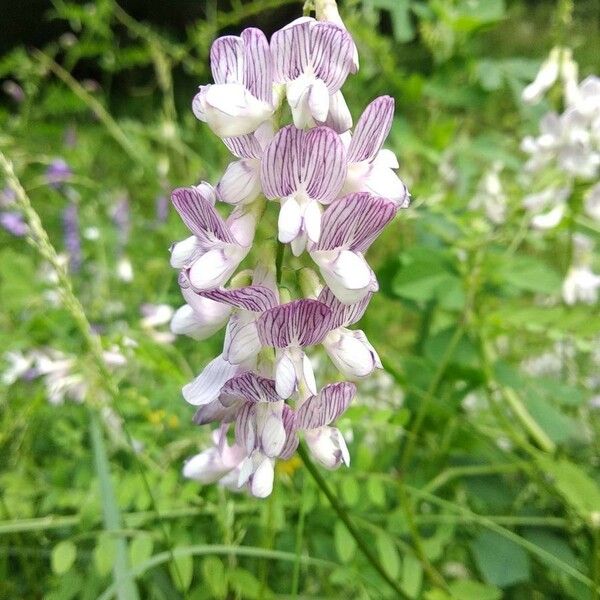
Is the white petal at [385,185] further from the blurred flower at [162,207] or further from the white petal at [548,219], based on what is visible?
the blurred flower at [162,207]

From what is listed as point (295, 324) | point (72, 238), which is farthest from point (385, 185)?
point (72, 238)

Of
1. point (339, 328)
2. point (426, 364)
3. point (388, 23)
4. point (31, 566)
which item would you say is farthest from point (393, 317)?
point (388, 23)

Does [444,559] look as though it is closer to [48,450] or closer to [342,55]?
[48,450]

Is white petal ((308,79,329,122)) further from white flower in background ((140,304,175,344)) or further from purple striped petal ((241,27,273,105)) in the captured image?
white flower in background ((140,304,175,344))

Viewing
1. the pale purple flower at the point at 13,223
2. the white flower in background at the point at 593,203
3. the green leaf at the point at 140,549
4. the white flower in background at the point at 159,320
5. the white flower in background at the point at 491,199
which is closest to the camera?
the green leaf at the point at 140,549

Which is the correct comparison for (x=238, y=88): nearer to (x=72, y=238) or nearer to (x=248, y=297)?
(x=248, y=297)

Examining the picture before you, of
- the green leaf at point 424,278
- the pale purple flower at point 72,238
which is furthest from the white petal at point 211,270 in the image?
the pale purple flower at point 72,238
